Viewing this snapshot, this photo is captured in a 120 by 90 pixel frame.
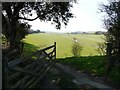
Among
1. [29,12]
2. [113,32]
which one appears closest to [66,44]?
[29,12]

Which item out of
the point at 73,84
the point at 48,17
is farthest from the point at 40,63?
the point at 48,17

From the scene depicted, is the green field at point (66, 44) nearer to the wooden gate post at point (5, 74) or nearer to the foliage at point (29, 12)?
the foliage at point (29, 12)

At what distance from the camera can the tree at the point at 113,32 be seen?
1333 cm

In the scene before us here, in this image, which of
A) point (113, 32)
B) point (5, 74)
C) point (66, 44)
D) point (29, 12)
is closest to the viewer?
point (5, 74)

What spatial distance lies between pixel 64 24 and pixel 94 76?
12.3 m

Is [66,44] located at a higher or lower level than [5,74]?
lower

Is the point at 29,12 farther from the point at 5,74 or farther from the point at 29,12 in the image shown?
the point at 5,74

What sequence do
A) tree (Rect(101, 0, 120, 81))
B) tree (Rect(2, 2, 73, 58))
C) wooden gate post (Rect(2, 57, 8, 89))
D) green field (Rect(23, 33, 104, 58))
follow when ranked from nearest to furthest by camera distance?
wooden gate post (Rect(2, 57, 8, 89)), tree (Rect(101, 0, 120, 81)), tree (Rect(2, 2, 73, 58)), green field (Rect(23, 33, 104, 58))

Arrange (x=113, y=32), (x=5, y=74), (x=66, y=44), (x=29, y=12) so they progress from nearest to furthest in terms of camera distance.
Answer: (x=5, y=74) < (x=113, y=32) < (x=29, y=12) < (x=66, y=44)

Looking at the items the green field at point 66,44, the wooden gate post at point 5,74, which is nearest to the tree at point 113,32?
the wooden gate post at point 5,74

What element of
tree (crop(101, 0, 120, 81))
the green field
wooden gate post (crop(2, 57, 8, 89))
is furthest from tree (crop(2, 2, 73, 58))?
the green field

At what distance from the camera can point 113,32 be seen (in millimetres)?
14477

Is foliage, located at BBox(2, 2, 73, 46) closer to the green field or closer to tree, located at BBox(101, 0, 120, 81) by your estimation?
tree, located at BBox(101, 0, 120, 81)

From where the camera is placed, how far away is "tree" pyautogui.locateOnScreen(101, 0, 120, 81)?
1333 centimetres
